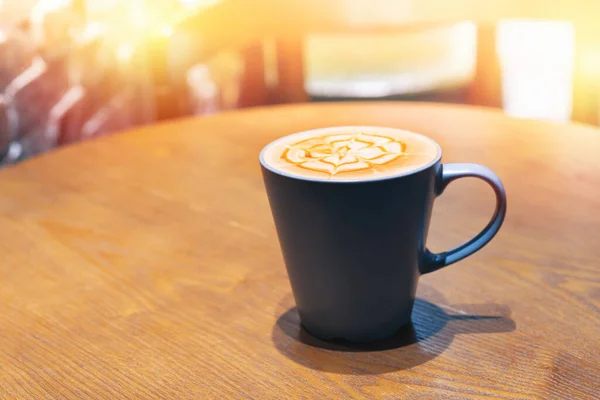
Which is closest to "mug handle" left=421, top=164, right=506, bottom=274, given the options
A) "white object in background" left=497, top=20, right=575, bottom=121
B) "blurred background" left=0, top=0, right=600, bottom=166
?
"blurred background" left=0, top=0, right=600, bottom=166

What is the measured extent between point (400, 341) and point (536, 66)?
7.02ft

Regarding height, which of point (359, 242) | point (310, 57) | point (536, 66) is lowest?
point (536, 66)

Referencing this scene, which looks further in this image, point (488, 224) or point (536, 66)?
point (536, 66)

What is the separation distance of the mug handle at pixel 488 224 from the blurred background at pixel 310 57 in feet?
4.61

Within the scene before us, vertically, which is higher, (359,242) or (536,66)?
(359,242)

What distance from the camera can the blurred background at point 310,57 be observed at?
1.77m

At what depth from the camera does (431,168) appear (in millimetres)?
392

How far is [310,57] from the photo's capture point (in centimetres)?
222

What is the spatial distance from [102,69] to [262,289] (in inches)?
57.0

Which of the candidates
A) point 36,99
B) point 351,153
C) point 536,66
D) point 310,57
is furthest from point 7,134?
point 536,66

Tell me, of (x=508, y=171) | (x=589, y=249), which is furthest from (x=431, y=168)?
(x=508, y=171)

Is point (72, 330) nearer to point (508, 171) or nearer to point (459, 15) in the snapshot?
point (508, 171)

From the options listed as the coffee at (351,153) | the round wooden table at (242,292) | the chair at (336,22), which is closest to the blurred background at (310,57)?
the chair at (336,22)

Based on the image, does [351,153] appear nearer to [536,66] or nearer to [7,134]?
[7,134]
